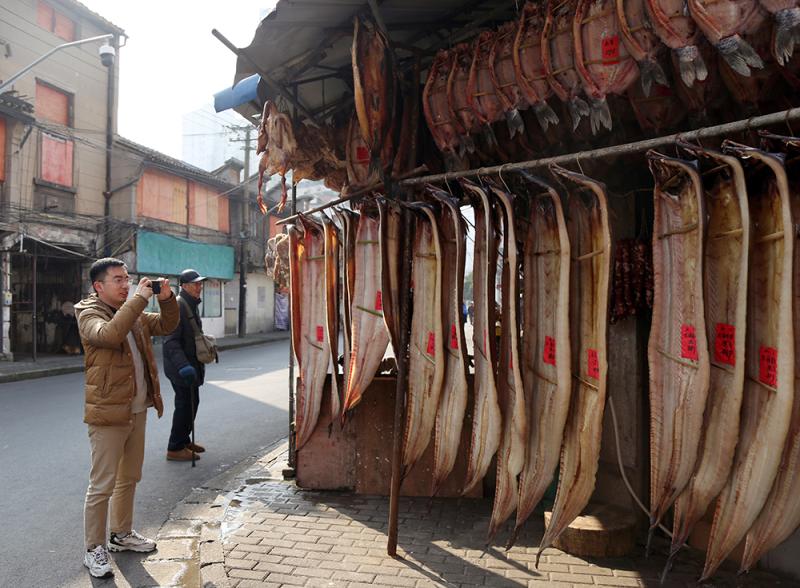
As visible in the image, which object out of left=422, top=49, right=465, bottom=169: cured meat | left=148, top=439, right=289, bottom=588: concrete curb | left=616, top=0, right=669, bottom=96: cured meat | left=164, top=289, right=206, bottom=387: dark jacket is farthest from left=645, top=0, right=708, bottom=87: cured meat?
left=164, top=289, right=206, bottom=387: dark jacket

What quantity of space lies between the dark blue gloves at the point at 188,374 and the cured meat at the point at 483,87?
465 centimetres

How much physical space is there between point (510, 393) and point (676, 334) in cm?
97

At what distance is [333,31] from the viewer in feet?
15.1

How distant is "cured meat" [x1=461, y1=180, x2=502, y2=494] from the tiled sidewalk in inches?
38.3

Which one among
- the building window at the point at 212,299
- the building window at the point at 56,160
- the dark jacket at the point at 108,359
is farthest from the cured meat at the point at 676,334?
the building window at the point at 212,299

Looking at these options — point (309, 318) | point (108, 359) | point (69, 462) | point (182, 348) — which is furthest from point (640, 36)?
point (69, 462)

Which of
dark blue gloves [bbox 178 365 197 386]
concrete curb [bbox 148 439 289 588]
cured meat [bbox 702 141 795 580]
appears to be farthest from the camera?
dark blue gloves [bbox 178 365 197 386]

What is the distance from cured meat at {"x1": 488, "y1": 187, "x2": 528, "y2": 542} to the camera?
305 cm

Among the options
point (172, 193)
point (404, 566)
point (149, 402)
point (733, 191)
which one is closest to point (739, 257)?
point (733, 191)

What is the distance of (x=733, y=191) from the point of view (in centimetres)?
241

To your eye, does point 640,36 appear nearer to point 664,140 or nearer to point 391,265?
point 664,140

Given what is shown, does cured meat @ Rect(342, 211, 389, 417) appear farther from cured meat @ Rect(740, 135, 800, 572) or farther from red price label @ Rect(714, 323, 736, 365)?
cured meat @ Rect(740, 135, 800, 572)

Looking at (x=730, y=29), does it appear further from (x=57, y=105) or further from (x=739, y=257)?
(x=57, y=105)

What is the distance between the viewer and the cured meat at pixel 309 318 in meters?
4.79
